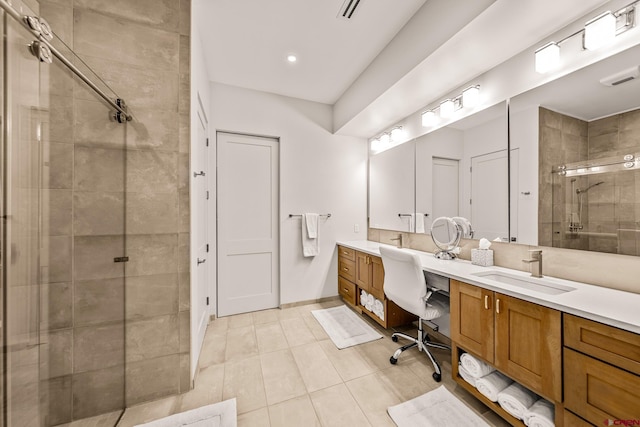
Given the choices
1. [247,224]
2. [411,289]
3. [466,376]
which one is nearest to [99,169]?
[247,224]

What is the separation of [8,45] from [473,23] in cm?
222

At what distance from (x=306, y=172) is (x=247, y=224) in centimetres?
103

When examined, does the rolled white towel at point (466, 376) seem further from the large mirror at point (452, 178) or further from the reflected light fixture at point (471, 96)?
the reflected light fixture at point (471, 96)

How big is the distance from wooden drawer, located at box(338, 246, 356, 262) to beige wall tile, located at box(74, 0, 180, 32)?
8.70 feet

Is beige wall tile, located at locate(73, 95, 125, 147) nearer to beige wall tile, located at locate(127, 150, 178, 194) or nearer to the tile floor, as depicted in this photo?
beige wall tile, located at locate(127, 150, 178, 194)

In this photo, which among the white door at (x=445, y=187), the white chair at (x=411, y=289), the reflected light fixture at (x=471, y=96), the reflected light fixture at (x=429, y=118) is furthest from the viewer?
the reflected light fixture at (x=429, y=118)

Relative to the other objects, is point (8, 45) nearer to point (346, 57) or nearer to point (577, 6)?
point (346, 57)

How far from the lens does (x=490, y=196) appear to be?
2.01 m

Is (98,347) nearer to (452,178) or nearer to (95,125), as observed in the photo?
(95,125)

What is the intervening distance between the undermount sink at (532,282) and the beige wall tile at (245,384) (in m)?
1.73

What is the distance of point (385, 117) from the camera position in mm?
2916

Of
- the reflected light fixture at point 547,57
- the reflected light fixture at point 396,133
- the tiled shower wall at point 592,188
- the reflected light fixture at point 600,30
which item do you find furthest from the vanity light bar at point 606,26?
the reflected light fixture at point 396,133

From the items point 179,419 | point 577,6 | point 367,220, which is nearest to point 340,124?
point 367,220

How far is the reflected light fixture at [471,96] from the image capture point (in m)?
2.05
